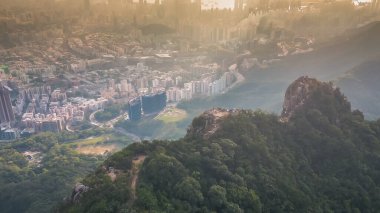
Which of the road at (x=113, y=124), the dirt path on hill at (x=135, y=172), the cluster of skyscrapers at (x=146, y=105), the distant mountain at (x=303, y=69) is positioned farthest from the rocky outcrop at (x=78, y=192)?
the distant mountain at (x=303, y=69)

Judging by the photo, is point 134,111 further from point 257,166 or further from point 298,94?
point 257,166

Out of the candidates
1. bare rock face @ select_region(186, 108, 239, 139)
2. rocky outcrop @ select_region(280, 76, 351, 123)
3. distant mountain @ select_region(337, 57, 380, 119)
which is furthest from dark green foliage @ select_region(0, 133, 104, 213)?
distant mountain @ select_region(337, 57, 380, 119)

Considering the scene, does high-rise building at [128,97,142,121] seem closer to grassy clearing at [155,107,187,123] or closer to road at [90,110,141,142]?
road at [90,110,141,142]

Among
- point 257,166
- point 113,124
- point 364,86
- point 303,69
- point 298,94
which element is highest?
point 298,94

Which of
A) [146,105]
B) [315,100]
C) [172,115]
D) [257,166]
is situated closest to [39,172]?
[146,105]

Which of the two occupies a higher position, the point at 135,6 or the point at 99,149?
the point at 135,6

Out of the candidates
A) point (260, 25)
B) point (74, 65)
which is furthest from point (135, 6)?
point (260, 25)

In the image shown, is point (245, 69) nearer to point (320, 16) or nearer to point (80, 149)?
point (320, 16)

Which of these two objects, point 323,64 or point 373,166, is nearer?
point 373,166
